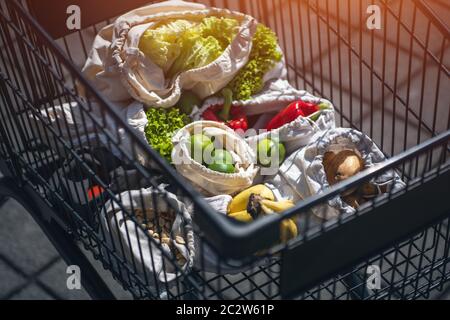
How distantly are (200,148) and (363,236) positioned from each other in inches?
16.6

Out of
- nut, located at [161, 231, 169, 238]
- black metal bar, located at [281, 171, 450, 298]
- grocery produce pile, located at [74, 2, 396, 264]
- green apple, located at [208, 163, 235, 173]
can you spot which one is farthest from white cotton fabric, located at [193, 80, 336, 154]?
black metal bar, located at [281, 171, 450, 298]

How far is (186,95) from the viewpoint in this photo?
5.66ft

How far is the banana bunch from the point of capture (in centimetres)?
142

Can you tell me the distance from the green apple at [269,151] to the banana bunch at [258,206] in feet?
0.21

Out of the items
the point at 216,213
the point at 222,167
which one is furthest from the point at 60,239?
the point at 216,213

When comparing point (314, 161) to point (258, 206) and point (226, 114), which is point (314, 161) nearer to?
point (258, 206)

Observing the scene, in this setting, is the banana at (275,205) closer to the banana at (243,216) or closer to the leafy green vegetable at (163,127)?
the banana at (243,216)

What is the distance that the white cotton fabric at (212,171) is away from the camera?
1.51 meters

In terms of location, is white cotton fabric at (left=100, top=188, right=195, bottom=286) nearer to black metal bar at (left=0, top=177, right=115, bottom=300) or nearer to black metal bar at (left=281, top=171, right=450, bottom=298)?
black metal bar at (left=0, top=177, right=115, bottom=300)

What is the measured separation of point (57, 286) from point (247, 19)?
734 mm

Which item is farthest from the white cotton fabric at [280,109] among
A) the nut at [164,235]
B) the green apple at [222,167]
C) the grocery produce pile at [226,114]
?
the nut at [164,235]
